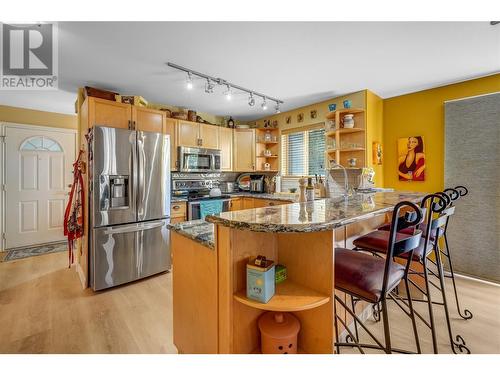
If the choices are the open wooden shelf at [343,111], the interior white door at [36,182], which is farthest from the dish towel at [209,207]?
the interior white door at [36,182]

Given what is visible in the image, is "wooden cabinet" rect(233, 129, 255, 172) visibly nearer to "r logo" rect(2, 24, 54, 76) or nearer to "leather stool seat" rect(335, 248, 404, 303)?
"r logo" rect(2, 24, 54, 76)

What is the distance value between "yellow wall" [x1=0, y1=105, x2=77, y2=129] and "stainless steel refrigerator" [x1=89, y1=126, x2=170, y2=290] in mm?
2621

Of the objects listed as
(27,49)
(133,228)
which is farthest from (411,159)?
(27,49)

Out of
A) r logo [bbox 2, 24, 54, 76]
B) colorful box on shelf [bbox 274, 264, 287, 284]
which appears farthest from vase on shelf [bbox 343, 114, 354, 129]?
r logo [bbox 2, 24, 54, 76]

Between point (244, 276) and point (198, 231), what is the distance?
1.42 ft

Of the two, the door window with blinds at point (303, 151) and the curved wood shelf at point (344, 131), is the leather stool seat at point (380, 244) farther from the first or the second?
the door window with blinds at point (303, 151)

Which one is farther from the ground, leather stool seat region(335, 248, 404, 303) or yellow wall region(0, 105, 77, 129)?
yellow wall region(0, 105, 77, 129)

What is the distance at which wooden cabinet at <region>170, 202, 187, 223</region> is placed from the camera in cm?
338

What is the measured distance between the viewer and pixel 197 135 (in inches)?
156

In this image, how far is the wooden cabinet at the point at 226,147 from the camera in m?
4.33
